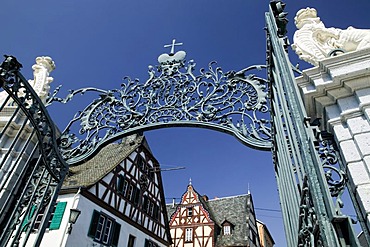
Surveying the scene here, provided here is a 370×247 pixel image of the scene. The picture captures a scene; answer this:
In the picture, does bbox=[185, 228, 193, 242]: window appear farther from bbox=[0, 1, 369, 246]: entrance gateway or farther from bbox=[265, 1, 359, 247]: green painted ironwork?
bbox=[265, 1, 359, 247]: green painted ironwork

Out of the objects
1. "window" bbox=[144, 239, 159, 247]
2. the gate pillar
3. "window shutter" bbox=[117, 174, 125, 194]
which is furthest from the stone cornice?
"window" bbox=[144, 239, 159, 247]

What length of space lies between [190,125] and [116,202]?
978 centimetres

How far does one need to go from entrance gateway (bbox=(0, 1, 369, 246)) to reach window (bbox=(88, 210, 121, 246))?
7.55 m

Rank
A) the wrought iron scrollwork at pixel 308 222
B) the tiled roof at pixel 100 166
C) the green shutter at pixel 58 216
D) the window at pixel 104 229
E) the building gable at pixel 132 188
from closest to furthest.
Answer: the wrought iron scrollwork at pixel 308 222 → the green shutter at pixel 58 216 → the window at pixel 104 229 → the tiled roof at pixel 100 166 → the building gable at pixel 132 188

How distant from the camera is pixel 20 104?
3.04m

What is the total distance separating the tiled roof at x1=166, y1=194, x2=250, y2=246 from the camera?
62.3 ft

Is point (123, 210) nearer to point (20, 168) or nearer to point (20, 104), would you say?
point (20, 168)

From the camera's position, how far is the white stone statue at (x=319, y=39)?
10.8ft

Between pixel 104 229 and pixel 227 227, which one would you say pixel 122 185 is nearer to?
pixel 104 229

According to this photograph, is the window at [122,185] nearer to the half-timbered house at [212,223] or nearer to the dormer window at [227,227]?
the half-timbered house at [212,223]

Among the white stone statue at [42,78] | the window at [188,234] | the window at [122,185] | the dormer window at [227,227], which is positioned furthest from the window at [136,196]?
the white stone statue at [42,78]

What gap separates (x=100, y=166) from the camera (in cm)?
1361

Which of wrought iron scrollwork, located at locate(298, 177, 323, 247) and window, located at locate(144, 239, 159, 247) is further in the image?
window, located at locate(144, 239, 159, 247)

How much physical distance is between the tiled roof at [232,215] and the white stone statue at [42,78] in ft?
56.5
